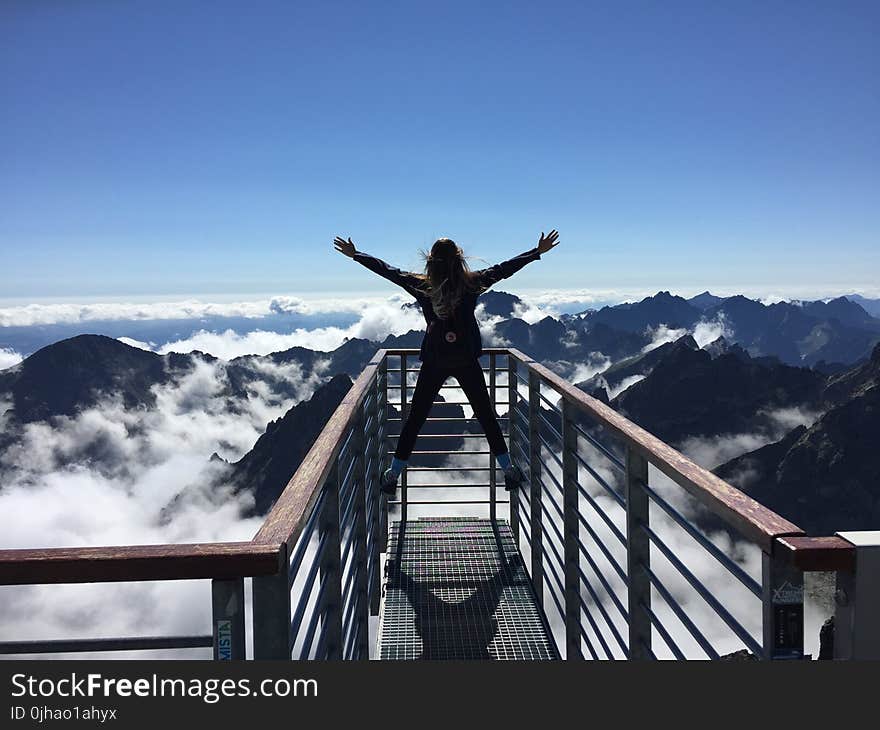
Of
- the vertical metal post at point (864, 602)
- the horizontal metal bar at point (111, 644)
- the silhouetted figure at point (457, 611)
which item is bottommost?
the silhouetted figure at point (457, 611)

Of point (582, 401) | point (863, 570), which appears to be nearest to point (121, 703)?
point (863, 570)

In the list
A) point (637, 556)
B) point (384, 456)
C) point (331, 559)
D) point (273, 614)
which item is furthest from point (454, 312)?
point (273, 614)

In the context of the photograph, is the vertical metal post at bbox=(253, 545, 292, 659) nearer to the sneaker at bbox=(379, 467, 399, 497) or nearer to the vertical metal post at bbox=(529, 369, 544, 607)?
the sneaker at bbox=(379, 467, 399, 497)

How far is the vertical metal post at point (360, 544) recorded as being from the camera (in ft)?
13.3

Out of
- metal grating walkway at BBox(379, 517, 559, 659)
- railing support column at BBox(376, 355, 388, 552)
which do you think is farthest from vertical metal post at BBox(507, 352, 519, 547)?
railing support column at BBox(376, 355, 388, 552)

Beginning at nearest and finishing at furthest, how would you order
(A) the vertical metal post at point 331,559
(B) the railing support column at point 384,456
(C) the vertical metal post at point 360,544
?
(A) the vertical metal post at point 331,559 < (C) the vertical metal post at point 360,544 < (B) the railing support column at point 384,456

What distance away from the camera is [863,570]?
146 centimetres

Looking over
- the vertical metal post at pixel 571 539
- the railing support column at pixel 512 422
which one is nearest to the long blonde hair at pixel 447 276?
the vertical metal post at pixel 571 539

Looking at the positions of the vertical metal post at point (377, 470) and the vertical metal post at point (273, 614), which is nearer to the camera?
the vertical metal post at point (273, 614)

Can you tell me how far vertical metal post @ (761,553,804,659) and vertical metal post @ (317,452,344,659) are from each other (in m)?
1.68

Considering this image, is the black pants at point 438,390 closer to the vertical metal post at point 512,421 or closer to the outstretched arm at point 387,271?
the outstretched arm at point 387,271

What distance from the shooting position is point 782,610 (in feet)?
5.33

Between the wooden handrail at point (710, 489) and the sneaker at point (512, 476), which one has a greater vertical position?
the wooden handrail at point (710, 489)

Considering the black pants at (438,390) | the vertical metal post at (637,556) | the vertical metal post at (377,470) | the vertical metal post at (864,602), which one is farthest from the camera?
the vertical metal post at (377,470)
